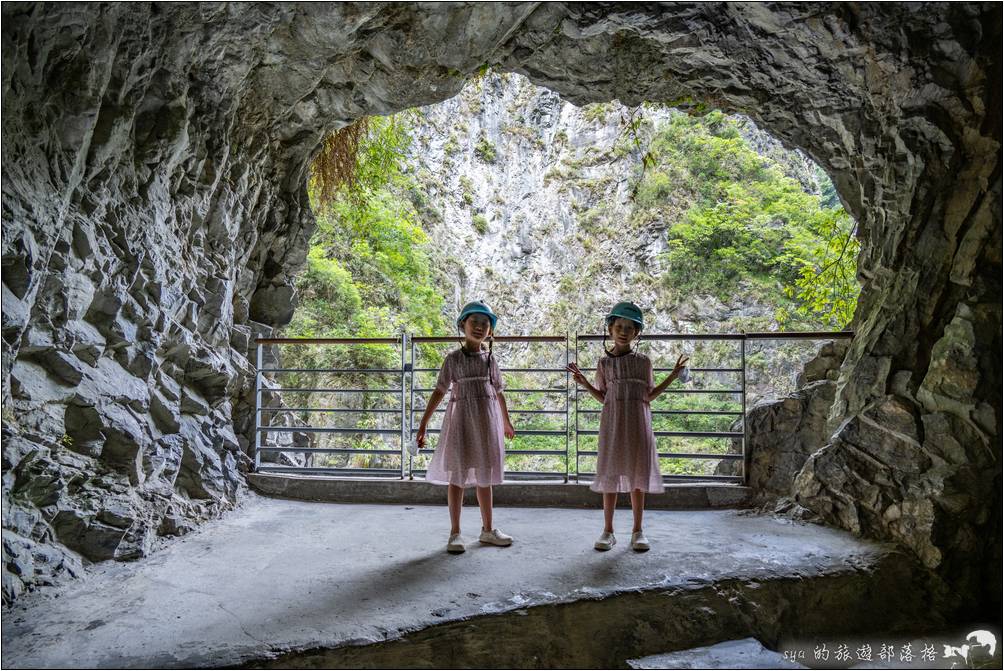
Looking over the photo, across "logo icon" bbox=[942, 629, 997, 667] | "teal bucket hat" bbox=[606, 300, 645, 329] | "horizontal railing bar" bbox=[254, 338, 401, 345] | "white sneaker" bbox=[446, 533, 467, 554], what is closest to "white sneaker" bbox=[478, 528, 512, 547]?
"white sneaker" bbox=[446, 533, 467, 554]

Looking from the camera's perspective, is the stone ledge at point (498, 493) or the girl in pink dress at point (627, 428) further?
the stone ledge at point (498, 493)

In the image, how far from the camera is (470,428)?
3268mm

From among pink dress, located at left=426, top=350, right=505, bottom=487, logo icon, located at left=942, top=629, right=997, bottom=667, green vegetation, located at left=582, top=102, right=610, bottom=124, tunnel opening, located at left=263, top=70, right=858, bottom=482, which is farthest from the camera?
green vegetation, located at left=582, top=102, right=610, bottom=124

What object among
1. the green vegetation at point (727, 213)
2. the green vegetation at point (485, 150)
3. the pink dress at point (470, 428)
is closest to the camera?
the pink dress at point (470, 428)

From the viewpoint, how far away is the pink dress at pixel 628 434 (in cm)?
326

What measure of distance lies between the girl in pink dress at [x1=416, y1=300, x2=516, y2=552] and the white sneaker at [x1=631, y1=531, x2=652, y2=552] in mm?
708

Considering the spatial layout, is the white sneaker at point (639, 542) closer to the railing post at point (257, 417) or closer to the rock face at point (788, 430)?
the rock face at point (788, 430)

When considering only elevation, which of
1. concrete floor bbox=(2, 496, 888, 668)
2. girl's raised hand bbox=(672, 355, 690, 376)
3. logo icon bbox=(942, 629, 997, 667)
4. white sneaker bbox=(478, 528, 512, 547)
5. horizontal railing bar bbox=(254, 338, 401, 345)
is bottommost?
logo icon bbox=(942, 629, 997, 667)

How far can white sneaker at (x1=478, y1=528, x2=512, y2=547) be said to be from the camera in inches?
132

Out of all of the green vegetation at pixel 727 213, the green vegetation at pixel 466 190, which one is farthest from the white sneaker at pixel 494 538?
the green vegetation at pixel 466 190

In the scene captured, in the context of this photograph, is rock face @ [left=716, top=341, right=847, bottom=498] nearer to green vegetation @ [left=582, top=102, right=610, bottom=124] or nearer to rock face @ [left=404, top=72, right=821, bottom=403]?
rock face @ [left=404, top=72, right=821, bottom=403]

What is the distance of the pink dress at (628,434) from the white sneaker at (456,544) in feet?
2.67

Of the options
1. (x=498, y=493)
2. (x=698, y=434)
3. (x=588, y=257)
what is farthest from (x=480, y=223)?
(x=698, y=434)

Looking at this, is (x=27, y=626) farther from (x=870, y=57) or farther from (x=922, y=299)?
(x=870, y=57)
